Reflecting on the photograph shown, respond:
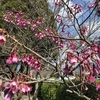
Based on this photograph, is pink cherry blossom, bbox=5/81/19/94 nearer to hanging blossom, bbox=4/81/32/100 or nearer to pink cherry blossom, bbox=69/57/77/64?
hanging blossom, bbox=4/81/32/100

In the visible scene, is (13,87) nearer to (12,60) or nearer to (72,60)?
(12,60)

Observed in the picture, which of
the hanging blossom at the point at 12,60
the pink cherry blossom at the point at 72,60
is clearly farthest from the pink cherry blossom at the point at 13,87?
the pink cherry blossom at the point at 72,60

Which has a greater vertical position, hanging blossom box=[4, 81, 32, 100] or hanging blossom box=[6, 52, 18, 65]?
hanging blossom box=[6, 52, 18, 65]

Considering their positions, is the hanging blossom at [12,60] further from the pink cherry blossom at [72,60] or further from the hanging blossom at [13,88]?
the pink cherry blossom at [72,60]

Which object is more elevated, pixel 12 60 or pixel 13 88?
pixel 12 60

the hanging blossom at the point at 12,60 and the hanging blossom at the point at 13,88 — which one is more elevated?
the hanging blossom at the point at 12,60

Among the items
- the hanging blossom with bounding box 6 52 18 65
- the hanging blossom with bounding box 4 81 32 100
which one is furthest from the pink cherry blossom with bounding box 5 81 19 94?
the hanging blossom with bounding box 6 52 18 65

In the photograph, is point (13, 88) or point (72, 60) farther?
point (72, 60)

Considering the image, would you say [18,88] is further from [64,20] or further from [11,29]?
[11,29]

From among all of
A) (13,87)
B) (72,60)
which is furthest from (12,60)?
(72,60)

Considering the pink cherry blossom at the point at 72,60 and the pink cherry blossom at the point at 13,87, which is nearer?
the pink cherry blossom at the point at 13,87

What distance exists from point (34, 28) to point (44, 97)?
4.77m

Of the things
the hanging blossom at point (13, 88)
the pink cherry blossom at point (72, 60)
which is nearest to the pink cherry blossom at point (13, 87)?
the hanging blossom at point (13, 88)

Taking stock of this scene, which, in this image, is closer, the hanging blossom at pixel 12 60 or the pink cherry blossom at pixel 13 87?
the pink cherry blossom at pixel 13 87
